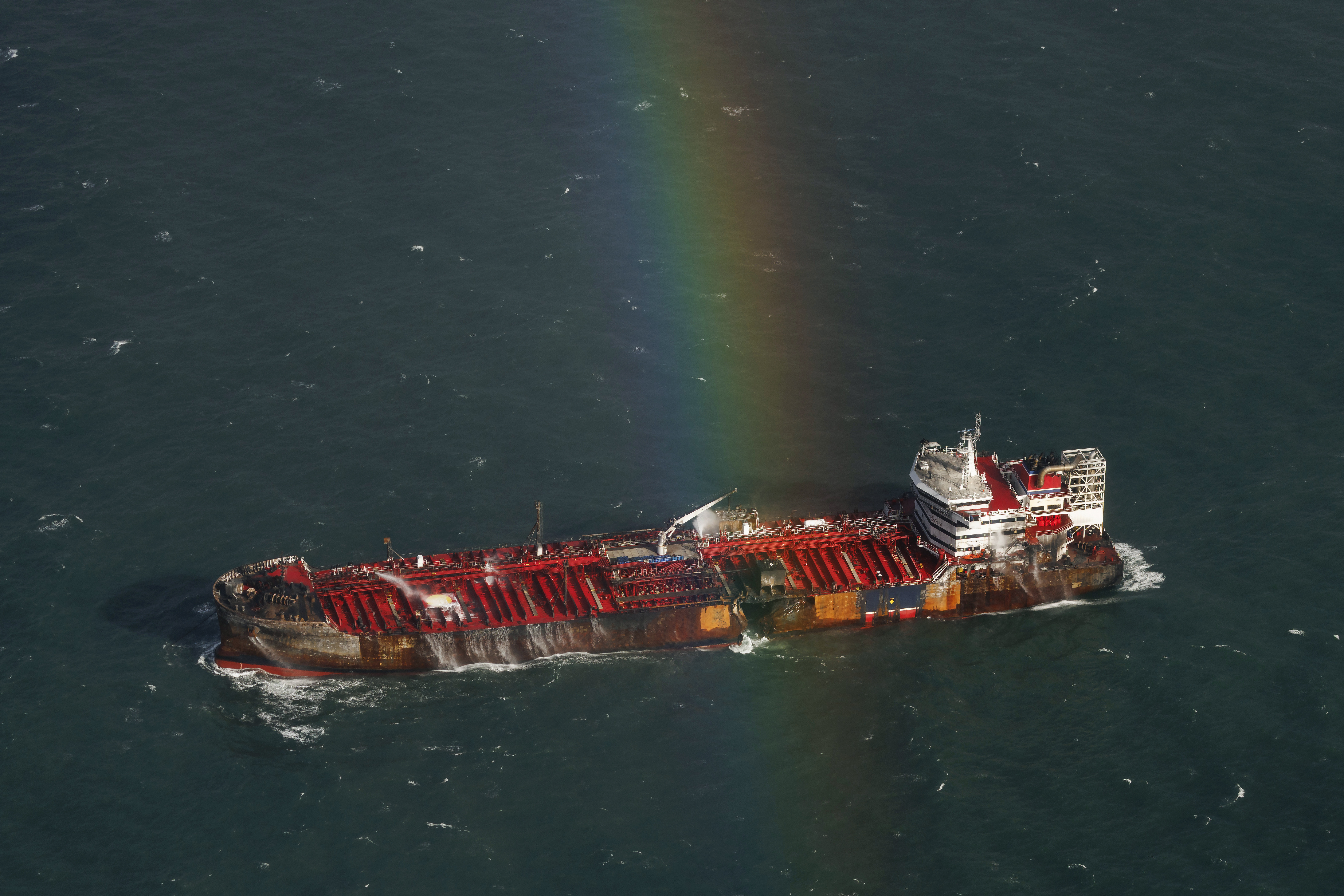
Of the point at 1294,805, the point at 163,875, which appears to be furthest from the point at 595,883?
the point at 1294,805

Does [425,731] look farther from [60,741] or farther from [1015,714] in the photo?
[1015,714]

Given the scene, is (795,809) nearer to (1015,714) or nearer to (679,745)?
(679,745)

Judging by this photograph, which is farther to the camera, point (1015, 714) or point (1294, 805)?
point (1015, 714)

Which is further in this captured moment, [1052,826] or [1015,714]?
[1015,714]

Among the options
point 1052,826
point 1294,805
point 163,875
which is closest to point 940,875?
point 1052,826

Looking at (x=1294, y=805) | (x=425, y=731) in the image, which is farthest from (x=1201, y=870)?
(x=425, y=731)

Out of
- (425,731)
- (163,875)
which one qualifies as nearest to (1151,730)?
(425,731)

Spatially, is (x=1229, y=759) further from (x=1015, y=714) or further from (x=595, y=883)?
(x=595, y=883)
